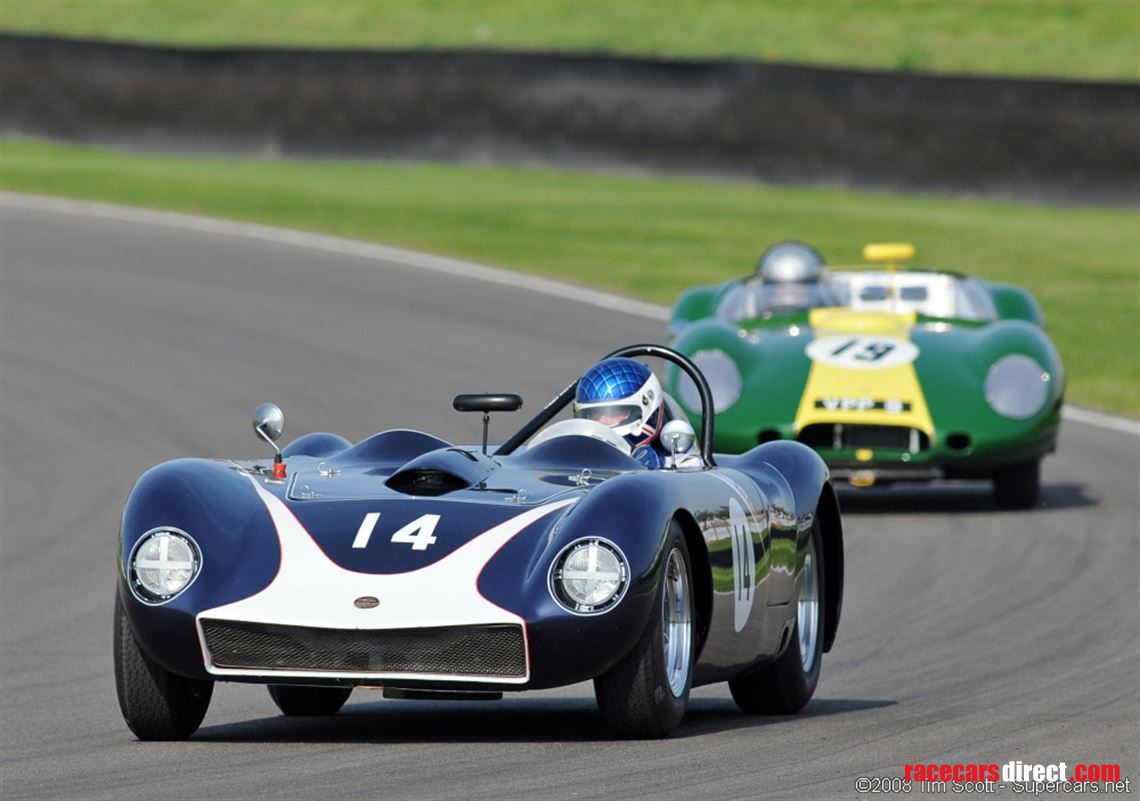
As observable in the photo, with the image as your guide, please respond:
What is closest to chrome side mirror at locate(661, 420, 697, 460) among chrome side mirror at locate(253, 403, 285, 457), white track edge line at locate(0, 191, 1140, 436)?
chrome side mirror at locate(253, 403, 285, 457)

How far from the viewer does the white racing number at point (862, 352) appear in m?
13.4

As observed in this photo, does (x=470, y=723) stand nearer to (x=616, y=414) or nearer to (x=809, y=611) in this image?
(x=616, y=414)

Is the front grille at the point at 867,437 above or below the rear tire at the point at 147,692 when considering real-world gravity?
below

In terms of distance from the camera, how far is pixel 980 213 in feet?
85.7

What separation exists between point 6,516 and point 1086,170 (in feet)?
52.7

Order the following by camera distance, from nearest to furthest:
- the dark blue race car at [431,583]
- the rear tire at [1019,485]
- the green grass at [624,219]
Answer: the dark blue race car at [431,583], the rear tire at [1019,485], the green grass at [624,219]

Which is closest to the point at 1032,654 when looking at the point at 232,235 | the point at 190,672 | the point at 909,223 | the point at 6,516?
the point at 190,672

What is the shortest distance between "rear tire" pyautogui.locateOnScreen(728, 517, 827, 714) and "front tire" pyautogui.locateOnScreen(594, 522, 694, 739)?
A: 94cm

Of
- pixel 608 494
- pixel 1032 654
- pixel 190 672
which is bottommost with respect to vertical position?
pixel 1032 654

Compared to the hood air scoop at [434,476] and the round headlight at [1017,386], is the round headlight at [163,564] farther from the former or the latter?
the round headlight at [1017,386]

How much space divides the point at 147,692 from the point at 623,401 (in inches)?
81.1

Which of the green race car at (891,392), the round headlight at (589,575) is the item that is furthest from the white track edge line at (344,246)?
the round headlight at (589,575)

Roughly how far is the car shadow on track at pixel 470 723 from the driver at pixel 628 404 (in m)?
0.85

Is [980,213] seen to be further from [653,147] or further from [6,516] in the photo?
[6,516]
